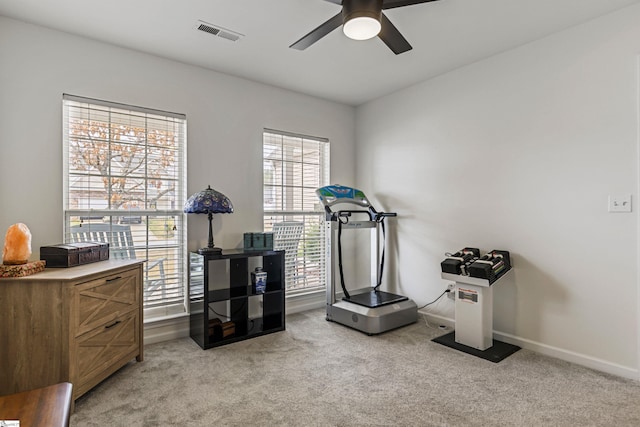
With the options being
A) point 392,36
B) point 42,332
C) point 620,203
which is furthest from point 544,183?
point 42,332

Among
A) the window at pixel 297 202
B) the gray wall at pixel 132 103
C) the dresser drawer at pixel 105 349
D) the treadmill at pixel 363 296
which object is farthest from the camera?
the window at pixel 297 202

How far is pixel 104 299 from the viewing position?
2.45m

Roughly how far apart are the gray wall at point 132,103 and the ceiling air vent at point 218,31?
722mm

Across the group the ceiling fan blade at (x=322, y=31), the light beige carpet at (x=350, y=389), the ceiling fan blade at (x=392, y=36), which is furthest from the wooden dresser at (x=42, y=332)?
the ceiling fan blade at (x=392, y=36)

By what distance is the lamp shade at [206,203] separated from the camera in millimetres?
3150

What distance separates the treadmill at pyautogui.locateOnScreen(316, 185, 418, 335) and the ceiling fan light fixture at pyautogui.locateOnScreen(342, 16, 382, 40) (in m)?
2.02

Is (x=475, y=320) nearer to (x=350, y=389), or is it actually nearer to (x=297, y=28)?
(x=350, y=389)

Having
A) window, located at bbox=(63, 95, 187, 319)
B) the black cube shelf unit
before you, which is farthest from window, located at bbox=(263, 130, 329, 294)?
window, located at bbox=(63, 95, 187, 319)

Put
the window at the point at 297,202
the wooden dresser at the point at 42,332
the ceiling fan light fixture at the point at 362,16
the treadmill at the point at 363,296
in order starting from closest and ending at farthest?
1. the ceiling fan light fixture at the point at 362,16
2. the wooden dresser at the point at 42,332
3. the treadmill at the point at 363,296
4. the window at the point at 297,202

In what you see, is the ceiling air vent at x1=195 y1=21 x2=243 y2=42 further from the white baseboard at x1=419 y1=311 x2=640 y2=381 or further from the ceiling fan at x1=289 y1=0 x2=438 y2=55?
the white baseboard at x1=419 y1=311 x2=640 y2=381

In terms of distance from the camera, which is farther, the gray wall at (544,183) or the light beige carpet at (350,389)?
the gray wall at (544,183)

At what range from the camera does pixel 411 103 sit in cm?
413

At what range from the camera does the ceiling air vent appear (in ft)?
9.17

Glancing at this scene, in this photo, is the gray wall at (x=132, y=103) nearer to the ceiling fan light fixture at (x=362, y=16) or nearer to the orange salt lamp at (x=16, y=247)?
the orange salt lamp at (x=16, y=247)
